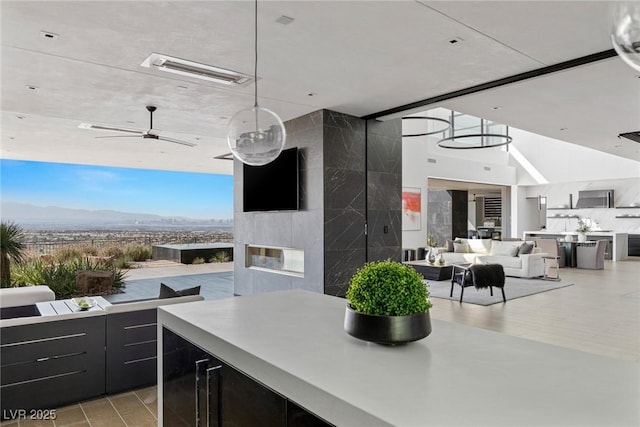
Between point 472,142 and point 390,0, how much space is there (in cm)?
1305

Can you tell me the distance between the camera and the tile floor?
9.66ft

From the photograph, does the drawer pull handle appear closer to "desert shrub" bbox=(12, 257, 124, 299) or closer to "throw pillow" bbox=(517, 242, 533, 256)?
"desert shrub" bbox=(12, 257, 124, 299)

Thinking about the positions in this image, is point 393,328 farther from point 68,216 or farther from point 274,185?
point 68,216

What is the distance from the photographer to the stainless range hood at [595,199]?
15133 millimetres

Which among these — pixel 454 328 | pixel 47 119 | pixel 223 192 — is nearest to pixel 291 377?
pixel 454 328

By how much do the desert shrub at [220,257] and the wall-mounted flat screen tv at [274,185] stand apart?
7.28 metres

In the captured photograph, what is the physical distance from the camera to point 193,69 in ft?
14.2

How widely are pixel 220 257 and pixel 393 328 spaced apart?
43.9 feet

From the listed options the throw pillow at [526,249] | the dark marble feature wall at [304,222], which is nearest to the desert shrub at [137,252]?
the dark marble feature wall at [304,222]

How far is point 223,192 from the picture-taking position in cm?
1650

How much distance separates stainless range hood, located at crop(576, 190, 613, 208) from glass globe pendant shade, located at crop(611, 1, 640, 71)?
16.5 metres

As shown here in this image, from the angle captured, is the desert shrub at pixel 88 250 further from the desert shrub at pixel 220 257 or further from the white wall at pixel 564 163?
the white wall at pixel 564 163

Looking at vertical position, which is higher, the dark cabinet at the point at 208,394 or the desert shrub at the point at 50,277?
the dark cabinet at the point at 208,394

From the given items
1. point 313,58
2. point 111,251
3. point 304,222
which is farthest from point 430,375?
point 111,251
